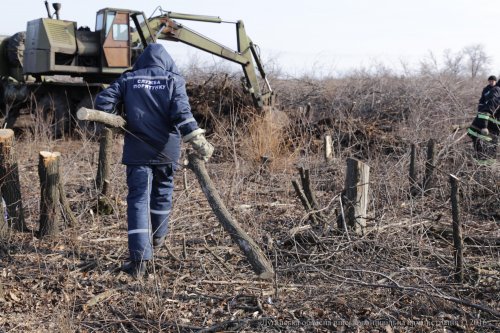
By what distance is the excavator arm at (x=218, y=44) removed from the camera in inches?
456

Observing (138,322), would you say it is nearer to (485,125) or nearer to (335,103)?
(485,125)

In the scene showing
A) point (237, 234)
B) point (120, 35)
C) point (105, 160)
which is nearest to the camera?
point (237, 234)

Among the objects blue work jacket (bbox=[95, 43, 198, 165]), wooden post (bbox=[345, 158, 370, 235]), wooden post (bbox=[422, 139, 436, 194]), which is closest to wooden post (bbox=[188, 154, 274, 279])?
Result: blue work jacket (bbox=[95, 43, 198, 165])

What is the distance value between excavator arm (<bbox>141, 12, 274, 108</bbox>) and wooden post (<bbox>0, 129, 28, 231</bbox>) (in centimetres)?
681

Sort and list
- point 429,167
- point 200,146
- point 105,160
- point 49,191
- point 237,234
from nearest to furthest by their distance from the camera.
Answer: point 237,234
point 200,146
point 49,191
point 105,160
point 429,167

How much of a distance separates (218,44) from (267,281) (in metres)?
8.99

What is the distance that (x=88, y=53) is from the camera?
1182 centimetres

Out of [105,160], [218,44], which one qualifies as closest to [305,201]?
[105,160]

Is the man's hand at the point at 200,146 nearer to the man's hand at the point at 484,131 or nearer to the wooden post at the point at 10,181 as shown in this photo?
the wooden post at the point at 10,181

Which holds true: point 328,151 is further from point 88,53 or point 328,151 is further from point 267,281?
point 88,53

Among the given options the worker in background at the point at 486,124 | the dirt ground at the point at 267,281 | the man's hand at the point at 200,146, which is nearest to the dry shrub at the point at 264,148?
the dirt ground at the point at 267,281

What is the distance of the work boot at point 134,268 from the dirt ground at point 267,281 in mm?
72

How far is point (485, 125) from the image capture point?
8141mm

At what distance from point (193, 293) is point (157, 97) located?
1.56m
